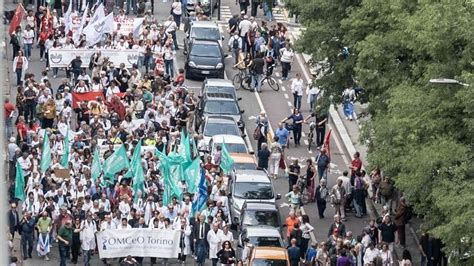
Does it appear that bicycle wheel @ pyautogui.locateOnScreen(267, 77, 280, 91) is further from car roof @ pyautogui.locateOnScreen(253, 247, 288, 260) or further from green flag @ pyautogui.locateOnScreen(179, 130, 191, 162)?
car roof @ pyautogui.locateOnScreen(253, 247, 288, 260)

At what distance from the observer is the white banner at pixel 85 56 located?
143ft

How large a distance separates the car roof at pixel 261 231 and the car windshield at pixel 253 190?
2924 mm

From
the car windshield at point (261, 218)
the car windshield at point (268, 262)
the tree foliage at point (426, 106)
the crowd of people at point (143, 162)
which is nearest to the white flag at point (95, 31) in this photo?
the crowd of people at point (143, 162)

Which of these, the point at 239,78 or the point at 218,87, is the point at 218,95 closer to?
the point at 218,87

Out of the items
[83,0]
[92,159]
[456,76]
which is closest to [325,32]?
[92,159]

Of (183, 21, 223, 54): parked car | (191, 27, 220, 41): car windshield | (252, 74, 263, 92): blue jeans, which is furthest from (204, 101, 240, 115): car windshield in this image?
(191, 27, 220, 41): car windshield

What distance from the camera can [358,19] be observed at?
3291 centimetres

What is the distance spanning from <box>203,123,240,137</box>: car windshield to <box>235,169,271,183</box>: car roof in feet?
14.5

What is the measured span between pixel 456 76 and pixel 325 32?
33.3 ft

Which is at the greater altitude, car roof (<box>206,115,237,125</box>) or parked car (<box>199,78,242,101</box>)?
parked car (<box>199,78,242,101</box>)

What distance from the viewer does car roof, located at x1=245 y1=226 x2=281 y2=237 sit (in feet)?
96.3

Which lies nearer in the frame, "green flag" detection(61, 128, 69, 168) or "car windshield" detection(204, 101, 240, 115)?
"green flag" detection(61, 128, 69, 168)

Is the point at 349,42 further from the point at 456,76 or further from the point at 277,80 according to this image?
the point at 277,80

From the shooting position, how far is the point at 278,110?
4441 cm
